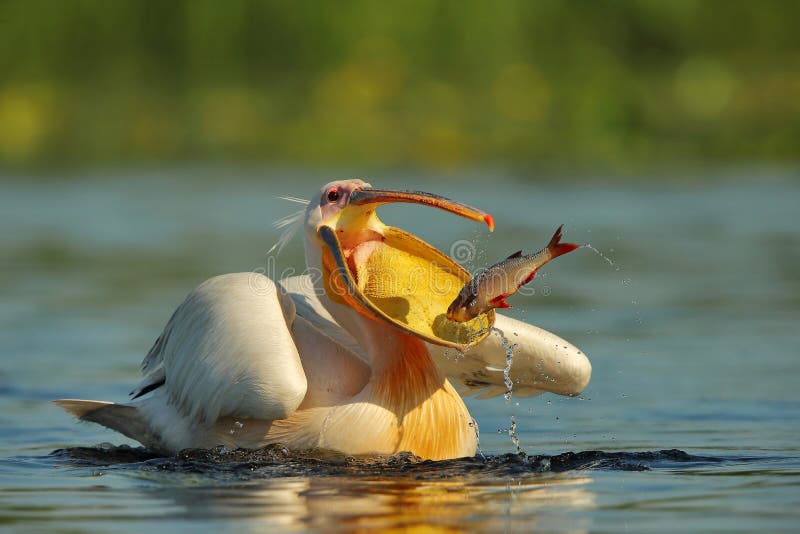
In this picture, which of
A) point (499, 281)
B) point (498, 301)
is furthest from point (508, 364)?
point (499, 281)

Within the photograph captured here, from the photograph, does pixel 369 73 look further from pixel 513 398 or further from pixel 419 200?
pixel 419 200

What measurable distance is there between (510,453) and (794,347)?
3.01m

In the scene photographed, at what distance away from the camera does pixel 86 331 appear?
9531 millimetres

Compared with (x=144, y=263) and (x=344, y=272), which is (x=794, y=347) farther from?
(x=144, y=263)

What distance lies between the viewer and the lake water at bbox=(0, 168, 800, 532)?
186 inches

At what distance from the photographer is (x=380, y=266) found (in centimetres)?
568

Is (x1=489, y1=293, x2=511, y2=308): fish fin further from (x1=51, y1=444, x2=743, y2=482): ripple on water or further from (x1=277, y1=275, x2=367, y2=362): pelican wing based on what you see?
(x1=277, y1=275, x2=367, y2=362): pelican wing

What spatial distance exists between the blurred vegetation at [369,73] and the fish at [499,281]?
59.9ft

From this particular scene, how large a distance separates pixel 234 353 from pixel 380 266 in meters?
0.64

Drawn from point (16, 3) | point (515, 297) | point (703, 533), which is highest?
point (16, 3)

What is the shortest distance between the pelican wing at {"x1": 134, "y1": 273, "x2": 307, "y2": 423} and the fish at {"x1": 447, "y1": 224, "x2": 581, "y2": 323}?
64 cm

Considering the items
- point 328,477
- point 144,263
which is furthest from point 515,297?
point 328,477

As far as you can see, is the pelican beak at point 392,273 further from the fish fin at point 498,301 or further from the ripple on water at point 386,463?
the ripple on water at point 386,463

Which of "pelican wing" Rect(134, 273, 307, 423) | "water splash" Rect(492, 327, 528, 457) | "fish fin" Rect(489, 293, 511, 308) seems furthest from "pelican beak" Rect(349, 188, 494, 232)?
"water splash" Rect(492, 327, 528, 457)
